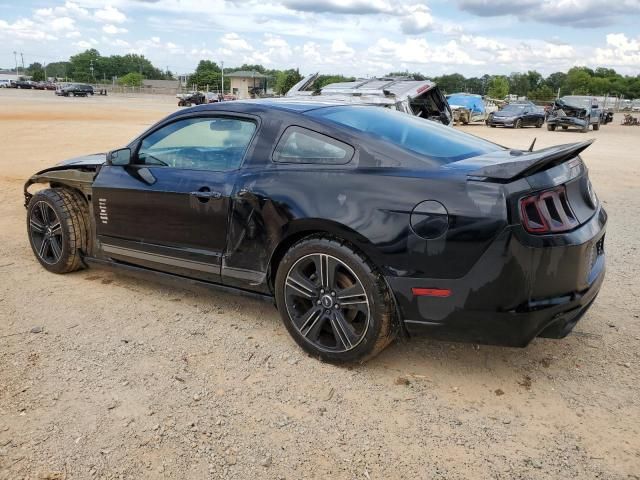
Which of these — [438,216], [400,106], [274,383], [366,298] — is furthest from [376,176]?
[400,106]

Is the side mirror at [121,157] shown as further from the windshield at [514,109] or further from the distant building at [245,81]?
the distant building at [245,81]

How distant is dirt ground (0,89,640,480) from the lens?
2523mm

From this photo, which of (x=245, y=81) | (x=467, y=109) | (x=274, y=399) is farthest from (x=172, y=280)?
(x=245, y=81)

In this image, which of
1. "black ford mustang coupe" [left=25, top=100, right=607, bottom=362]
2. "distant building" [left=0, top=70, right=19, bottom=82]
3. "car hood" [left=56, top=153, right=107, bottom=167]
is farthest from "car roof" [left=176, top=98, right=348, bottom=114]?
"distant building" [left=0, top=70, right=19, bottom=82]

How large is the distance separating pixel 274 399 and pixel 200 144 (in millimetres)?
1886

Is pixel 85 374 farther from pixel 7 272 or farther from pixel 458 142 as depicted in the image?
pixel 458 142

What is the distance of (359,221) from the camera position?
9.98 ft

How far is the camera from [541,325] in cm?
287

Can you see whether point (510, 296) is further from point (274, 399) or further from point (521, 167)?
point (274, 399)

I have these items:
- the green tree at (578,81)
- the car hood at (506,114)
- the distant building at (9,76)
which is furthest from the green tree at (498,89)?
the distant building at (9,76)

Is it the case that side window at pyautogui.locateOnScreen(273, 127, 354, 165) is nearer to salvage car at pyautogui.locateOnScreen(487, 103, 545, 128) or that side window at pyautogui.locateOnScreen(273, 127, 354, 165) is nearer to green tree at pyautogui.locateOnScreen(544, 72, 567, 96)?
salvage car at pyautogui.locateOnScreen(487, 103, 545, 128)

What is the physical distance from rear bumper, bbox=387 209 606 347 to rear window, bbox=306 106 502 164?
72 centimetres

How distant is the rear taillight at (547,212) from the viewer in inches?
109

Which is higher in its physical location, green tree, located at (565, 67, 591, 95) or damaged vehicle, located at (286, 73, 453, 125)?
green tree, located at (565, 67, 591, 95)
